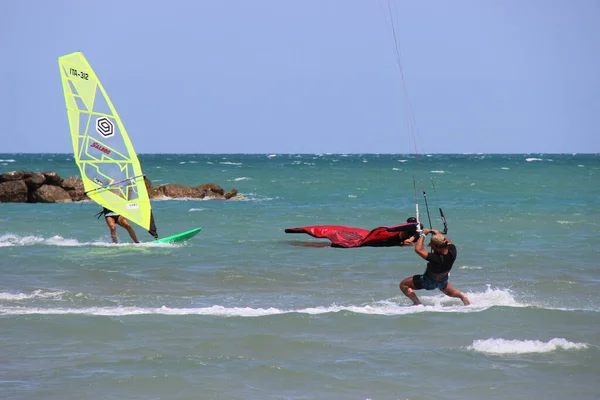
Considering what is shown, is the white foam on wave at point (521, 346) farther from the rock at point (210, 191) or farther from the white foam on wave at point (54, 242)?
the rock at point (210, 191)

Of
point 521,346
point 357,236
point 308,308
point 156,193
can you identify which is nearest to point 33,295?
point 308,308

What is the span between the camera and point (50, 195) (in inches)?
1289

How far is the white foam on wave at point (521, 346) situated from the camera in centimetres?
934

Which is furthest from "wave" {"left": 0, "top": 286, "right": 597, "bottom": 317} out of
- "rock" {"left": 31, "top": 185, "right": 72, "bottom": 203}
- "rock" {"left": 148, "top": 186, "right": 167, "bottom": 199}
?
"rock" {"left": 148, "top": 186, "right": 167, "bottom": 199}

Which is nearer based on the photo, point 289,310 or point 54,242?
point 289,310

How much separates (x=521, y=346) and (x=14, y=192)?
27.0 meters

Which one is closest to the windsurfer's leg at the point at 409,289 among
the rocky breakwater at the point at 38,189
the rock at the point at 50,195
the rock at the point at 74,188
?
the rocky breakwater at the point at 38,189

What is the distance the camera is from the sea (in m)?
8.22

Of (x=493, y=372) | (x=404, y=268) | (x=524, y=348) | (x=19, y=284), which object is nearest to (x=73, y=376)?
(x=493, y=372)

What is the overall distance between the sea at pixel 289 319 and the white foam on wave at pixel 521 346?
22mm

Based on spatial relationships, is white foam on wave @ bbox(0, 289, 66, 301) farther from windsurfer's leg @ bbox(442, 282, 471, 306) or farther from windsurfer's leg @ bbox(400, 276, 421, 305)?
windsurfer's leg @ bbox(442, 282, 471, 306)

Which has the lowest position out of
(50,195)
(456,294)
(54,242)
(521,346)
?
(521,346)

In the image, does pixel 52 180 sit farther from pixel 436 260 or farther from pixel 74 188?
pixel 436 260
